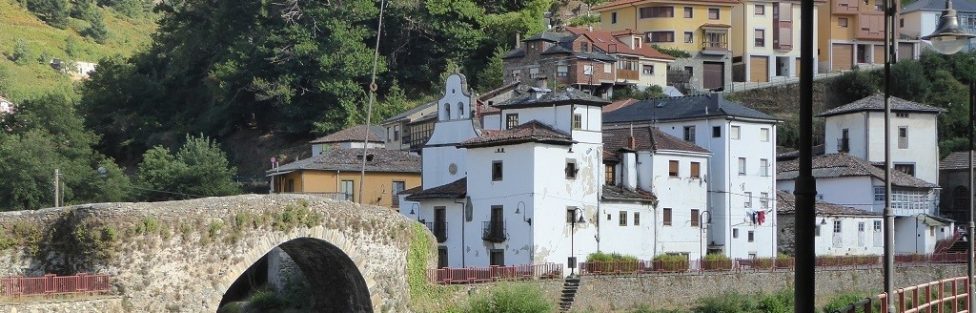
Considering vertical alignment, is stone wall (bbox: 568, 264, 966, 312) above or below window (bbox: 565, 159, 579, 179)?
below

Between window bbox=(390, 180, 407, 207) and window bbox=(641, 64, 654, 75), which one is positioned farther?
window bbox=(641, 64, 654, 75)

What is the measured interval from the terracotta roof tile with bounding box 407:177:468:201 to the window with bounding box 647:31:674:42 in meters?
35.6

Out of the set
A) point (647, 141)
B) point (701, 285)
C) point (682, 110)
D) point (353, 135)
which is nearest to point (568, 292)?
point (701, 285)

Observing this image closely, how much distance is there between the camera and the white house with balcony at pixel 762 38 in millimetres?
90000

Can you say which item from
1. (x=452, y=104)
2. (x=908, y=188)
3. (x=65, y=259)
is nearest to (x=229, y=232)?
(x=65, y=259)

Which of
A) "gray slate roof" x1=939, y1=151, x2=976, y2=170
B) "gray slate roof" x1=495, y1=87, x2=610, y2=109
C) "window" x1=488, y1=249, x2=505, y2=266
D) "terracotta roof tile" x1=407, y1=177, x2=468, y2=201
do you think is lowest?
"window" x1=488, y1=249, x2=505, y2=266

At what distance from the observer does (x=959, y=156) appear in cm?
7600

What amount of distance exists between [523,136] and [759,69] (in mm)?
40992

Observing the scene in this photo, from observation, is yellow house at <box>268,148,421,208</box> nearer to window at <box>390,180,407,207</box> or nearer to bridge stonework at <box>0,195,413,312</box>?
window at <box>390,180,407,207</box>

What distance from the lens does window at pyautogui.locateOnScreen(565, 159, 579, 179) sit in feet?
176

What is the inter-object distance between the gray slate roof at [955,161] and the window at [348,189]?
29639mm

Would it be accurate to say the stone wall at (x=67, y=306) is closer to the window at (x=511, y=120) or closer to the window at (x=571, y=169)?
the window at (x=571, y=169)

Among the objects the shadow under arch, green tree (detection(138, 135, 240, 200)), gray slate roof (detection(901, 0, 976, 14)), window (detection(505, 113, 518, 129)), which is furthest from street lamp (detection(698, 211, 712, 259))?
gray slate roof (detection(901, 0, 976, 14))

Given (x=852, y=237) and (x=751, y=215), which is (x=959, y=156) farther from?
(x=751, y=215)
